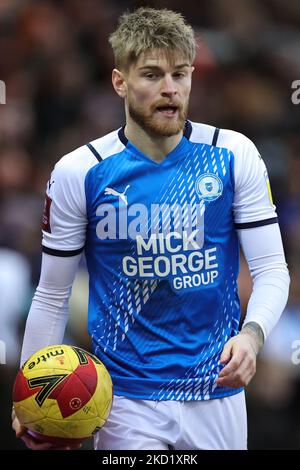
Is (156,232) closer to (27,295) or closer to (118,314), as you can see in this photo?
(118,314)

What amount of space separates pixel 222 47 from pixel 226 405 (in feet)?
17.1

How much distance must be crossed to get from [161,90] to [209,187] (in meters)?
0.49

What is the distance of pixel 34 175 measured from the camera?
8875 mm

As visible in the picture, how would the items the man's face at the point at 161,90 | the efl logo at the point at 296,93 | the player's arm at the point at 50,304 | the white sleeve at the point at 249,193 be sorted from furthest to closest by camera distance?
1. the efl logo at the point at 296,93
2. the player's arm at the point at 50,304
3. the white sleeve at the point at 249,193
4. the man's face at the point at 161,90

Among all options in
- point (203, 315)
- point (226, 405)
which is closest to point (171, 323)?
point (203, 315)

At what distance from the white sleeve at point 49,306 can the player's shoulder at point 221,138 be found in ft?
2.55

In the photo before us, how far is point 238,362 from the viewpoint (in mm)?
4406

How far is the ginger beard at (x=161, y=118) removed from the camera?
4832 millimetres

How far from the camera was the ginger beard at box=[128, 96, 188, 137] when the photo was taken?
15.9 feet

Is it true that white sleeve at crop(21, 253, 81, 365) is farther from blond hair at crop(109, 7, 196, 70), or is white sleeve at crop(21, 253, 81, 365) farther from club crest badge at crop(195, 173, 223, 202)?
blond hair at crop(109, 7, 196, 70)

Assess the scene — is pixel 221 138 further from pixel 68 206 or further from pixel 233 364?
pixel 233 364

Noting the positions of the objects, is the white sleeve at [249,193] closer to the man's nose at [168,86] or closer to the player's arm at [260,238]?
the player's arm at [260,238]

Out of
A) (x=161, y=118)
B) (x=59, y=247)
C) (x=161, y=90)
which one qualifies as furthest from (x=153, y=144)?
(x=59, y=247)

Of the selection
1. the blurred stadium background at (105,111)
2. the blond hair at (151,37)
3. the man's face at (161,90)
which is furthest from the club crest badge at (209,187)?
the blurred stadium background at (105,111)
